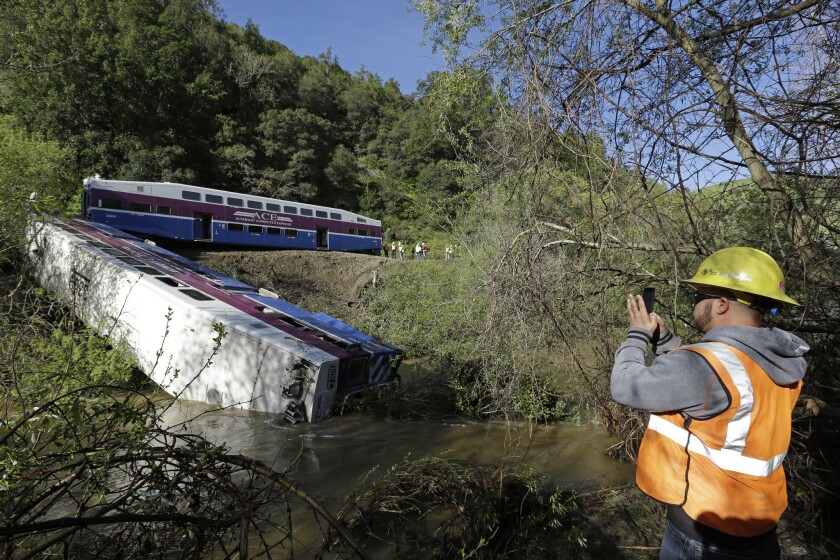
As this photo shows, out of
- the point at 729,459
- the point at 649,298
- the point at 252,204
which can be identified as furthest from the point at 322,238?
the point at 729,459

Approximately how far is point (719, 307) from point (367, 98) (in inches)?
1714

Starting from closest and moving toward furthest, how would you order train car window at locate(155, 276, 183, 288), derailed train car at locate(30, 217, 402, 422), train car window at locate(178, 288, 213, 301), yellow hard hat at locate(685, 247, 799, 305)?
yellow hard hat at locate(685, 247, 799, 305)
derailed train car at locate(30, 217, 402, 422)
train car window at locate(178, 288, 213, 301)
train car window at locate(155, 276, 183, 288)

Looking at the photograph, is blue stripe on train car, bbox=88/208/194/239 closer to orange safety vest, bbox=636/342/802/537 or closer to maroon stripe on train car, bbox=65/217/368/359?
maroon stripe on train car, bbox=65/217/368/359

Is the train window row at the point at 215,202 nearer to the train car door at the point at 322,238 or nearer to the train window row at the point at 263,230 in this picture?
the train car door at the point at 322,238

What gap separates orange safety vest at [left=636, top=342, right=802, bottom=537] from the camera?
1.55 metres

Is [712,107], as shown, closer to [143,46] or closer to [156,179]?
[156,179]

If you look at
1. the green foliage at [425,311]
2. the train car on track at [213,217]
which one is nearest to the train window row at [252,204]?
the train car on track at [213,217]

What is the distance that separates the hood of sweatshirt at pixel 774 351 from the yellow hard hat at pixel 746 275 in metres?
0.15

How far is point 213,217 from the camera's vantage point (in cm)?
1873

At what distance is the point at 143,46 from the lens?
24156 millimetres

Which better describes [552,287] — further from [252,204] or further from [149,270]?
[252,204]

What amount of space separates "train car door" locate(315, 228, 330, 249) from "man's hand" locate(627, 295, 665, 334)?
22.1m

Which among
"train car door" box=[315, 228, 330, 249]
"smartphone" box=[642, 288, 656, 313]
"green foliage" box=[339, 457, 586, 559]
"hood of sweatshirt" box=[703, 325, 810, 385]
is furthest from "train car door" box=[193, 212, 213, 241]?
"hood of sweatshirt" box=[703, 325, 810, 385]

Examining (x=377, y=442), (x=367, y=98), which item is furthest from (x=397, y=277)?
(x=367, y=98)
